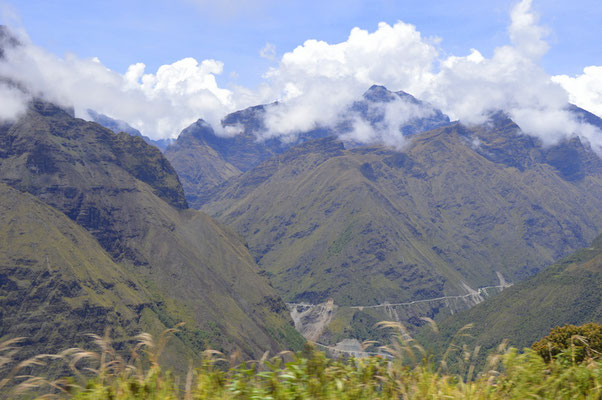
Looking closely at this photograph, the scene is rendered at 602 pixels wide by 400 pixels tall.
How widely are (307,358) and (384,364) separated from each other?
1479 millimetres

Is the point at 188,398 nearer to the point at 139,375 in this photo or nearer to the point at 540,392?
the point at 139,375

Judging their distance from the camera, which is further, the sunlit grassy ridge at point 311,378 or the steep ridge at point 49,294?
the steep ridge at point 49,294

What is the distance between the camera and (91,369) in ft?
24.2

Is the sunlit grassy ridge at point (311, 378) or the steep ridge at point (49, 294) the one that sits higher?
the sunlit grassy ridge at point (311, 378)

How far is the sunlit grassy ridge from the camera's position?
669cm

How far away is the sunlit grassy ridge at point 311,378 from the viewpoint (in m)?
6.69

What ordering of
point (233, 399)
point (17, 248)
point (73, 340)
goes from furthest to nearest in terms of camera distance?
point (17, 248)
point (73, 340)
point (233, 399)

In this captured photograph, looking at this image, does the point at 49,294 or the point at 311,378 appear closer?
the point at 311,378

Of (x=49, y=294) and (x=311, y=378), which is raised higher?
(x=311, y=378)

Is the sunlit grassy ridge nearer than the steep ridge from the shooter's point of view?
Yes

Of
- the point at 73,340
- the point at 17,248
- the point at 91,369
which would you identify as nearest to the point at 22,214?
the point at 17,248

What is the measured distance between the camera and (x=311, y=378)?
6.92 meters

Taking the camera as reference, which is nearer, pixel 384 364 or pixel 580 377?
pixel 580 377

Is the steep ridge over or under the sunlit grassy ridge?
under
